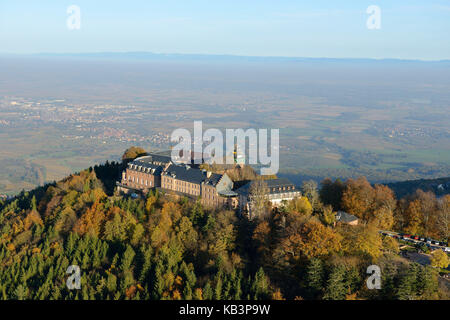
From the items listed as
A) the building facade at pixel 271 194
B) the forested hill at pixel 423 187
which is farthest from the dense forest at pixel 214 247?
the forested hill at pixel 423 187

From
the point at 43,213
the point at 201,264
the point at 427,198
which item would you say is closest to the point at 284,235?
the point at 201,264

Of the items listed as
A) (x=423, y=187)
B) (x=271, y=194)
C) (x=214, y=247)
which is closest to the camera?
(x=214, y=247)

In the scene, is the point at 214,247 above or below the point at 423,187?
above

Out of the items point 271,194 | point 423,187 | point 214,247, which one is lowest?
point 423,187

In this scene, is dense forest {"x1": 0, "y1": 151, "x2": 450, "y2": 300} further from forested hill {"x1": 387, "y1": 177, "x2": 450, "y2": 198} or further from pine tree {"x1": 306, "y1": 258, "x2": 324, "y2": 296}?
forested hill {"x1": 387, "y1": 177, "x2": 450, "y2": 198}

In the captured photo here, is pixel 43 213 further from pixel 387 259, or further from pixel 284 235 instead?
pixel 387 259

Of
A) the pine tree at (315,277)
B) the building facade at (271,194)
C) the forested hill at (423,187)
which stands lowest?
the forested hill at (423,187)

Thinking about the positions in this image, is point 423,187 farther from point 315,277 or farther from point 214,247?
point 315,277

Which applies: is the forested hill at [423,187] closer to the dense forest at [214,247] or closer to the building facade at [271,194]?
the dense forest at [214,247]

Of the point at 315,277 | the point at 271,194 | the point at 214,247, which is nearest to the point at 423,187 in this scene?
the point at 271,194
